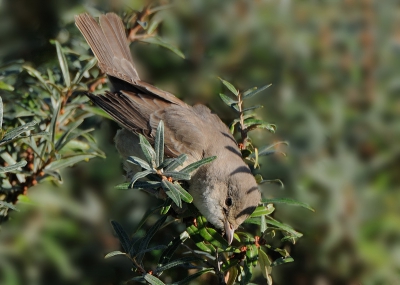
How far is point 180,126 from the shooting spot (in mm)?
3850

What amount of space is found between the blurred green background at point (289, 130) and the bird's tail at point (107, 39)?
171mm

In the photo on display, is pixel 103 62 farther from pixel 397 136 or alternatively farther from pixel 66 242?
pixel 397 136

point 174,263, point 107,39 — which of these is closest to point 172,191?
point 174,263

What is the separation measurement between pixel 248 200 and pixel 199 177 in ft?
1.68

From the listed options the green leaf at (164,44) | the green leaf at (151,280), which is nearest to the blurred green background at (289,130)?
the green leaf at (164,44)

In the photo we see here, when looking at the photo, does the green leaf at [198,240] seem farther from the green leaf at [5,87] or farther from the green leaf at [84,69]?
the green leaf at [5,87]

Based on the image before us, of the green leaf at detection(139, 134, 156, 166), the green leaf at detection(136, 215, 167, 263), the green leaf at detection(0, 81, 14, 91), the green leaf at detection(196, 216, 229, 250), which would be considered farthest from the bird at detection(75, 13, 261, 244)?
the green leaf at detection(139, 134, 156, 166)

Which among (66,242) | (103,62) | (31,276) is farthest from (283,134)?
(31,276)

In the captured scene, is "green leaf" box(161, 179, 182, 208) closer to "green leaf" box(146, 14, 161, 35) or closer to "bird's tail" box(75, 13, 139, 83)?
"bird's tail" box(75, 13, 139, 83)

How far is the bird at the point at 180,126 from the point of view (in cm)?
333

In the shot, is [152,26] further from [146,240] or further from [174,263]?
[174,263]

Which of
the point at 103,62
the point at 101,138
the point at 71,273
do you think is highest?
the point at 103,62

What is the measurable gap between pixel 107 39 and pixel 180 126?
752 millimetres

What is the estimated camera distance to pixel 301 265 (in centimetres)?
354
